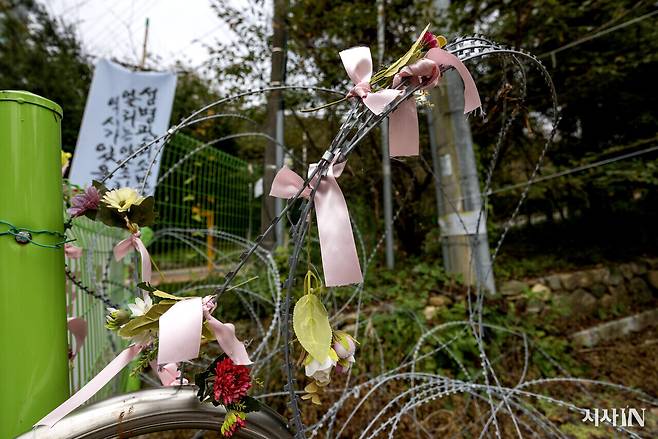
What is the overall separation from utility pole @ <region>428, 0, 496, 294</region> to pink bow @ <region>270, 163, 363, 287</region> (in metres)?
2.04

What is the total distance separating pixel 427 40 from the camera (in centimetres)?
49

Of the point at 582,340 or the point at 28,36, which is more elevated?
the point at 28,36

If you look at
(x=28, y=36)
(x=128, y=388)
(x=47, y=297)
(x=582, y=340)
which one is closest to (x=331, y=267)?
(x=47, y=297)

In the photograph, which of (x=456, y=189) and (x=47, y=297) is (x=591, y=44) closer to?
(x=456, y=189)

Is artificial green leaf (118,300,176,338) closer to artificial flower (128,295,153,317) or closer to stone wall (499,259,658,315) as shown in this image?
artificial flower (128,295,153,317)

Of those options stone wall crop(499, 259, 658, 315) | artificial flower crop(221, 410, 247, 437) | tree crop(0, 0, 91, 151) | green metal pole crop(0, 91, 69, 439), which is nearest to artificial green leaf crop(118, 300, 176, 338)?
artificial flower crop(221, 410, 247, 437)

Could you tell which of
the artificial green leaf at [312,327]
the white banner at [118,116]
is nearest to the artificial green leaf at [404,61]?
the artificial green leaf at [312,327]

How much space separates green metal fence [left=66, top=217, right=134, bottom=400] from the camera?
1.06 metres

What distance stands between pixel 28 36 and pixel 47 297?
8.21 meters

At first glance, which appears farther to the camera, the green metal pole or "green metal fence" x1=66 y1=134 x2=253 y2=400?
"green metal fence" x1=66 y1=134 x2=253 y2=400

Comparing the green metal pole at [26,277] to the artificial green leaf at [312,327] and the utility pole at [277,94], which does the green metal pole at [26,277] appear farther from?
the utility pole at [277,94]

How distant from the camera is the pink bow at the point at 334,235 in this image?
42 centimetres

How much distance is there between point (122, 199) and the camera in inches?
22.6

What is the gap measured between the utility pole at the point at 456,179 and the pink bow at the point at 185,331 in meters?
2.11
